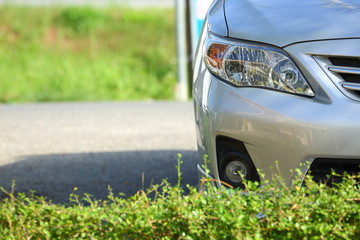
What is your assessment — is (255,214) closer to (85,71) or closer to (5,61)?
(85,71)

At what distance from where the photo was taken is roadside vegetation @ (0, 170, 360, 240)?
312 cm

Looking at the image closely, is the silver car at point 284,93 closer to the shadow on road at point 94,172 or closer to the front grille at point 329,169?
the front grille at point 329,169

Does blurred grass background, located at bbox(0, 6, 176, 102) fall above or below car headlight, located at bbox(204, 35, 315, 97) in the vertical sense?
below

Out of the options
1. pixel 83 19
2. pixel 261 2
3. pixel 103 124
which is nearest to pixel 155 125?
pixel 103 124

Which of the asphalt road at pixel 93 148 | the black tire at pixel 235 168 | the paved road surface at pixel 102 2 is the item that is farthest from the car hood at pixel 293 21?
the paved road surface at pixel 102 2

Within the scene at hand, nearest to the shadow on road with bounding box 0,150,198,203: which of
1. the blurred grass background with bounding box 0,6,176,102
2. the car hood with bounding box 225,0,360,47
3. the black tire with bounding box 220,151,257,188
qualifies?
the black tire with bounding box 220,151,257,188

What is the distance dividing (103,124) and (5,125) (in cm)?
112

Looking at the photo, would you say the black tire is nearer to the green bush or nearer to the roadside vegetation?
→ the roadside vegetation

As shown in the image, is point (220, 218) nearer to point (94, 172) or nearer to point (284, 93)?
point (284, 93)

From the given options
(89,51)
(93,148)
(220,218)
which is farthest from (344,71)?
(89,51)

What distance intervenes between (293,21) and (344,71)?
340 mm

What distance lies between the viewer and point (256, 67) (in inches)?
141

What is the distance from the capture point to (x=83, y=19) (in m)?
25.5

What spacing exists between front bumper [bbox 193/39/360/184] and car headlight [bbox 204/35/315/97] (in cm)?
4
